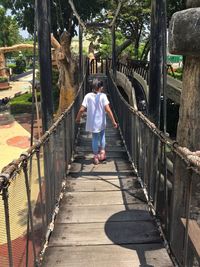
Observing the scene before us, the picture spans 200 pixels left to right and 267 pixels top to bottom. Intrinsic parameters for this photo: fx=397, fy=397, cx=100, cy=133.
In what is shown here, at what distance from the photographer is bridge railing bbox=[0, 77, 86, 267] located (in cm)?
277

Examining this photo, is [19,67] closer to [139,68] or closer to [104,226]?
[139,68]

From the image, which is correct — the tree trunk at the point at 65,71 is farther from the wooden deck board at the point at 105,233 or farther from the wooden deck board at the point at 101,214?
the wooden deck board at the point at 105,233

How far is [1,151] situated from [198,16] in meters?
A: 20.8

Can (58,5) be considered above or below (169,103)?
above

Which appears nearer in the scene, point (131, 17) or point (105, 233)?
point (105, 233)

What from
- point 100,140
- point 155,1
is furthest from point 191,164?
point 100,140

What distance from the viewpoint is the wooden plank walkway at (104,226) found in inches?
150

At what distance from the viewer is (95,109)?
22.6 ft

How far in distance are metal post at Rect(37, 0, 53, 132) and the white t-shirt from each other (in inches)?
47.8

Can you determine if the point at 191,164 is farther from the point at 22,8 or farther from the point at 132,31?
the point at 132,31

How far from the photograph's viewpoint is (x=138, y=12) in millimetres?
30062

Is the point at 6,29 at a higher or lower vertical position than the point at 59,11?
higher

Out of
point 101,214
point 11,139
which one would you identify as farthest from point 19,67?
point 101,214

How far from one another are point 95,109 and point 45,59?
1608mm
